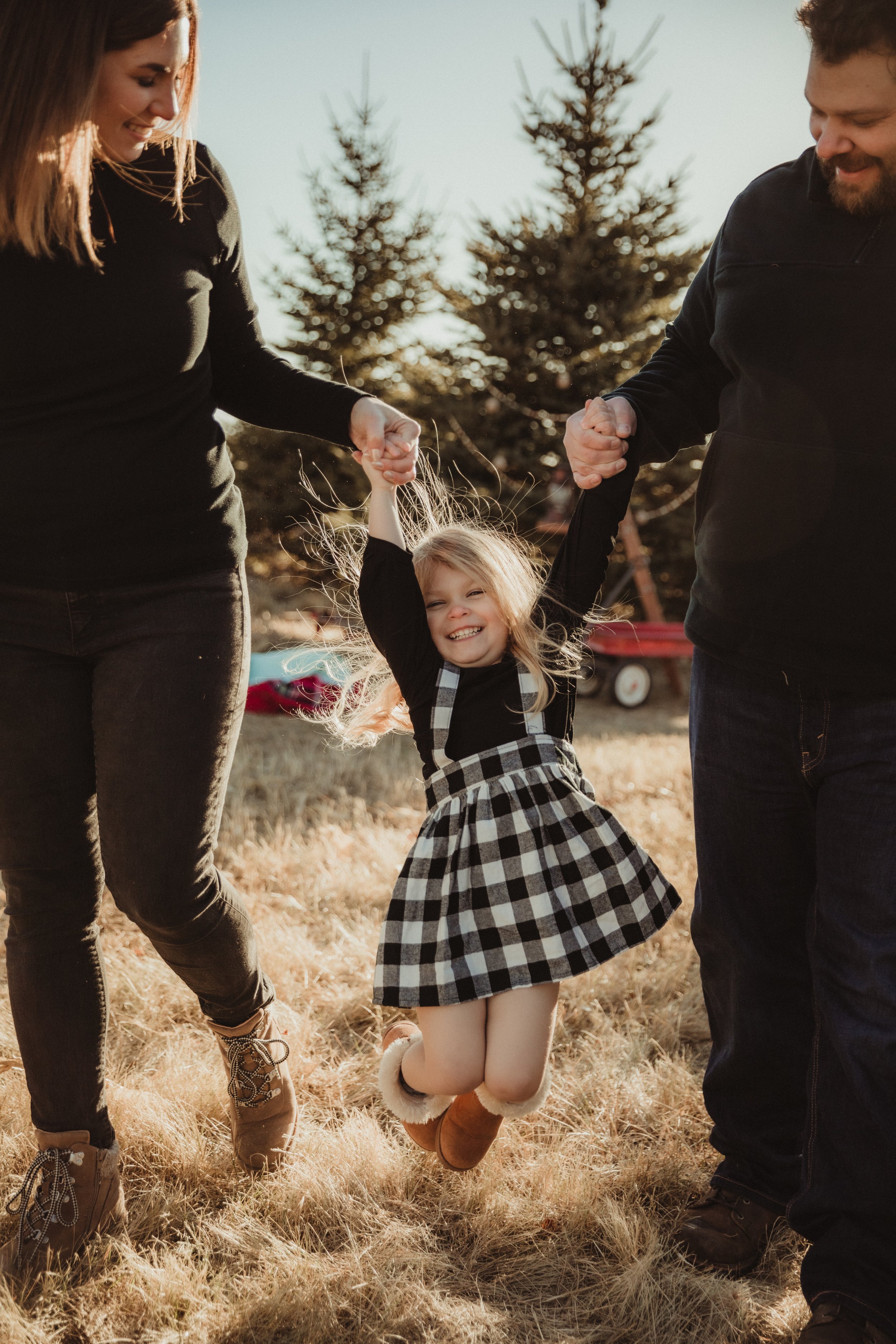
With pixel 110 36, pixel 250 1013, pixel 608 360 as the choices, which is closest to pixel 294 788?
pixel 250 1013

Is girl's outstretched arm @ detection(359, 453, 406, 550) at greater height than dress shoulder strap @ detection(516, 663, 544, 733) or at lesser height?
greater

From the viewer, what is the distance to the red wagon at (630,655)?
8680 mm

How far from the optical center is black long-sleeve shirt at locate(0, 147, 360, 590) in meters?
1.63

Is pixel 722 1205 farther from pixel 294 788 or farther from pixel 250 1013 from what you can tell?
pixel 294 788

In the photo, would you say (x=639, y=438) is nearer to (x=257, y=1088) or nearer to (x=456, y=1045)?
(x=456, y=1045)

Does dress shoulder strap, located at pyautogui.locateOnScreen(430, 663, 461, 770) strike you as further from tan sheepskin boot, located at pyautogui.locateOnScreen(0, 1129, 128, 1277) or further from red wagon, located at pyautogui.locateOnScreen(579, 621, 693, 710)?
red wagon, located at pyautogui.locateOnScreen(579, 621, 693, 710)

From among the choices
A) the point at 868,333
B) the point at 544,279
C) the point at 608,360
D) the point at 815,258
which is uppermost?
the point at 544,279

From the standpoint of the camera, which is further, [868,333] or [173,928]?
[173,928]

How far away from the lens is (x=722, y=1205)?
6.46ft

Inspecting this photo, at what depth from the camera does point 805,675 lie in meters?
1.73

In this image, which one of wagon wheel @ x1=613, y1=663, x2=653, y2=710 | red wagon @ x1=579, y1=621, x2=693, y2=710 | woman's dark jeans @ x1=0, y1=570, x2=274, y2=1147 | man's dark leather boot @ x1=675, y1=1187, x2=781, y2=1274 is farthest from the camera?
wagon wheel @ x1=613, y1=663, x2=653, y2=710

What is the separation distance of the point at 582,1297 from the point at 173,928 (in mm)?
996

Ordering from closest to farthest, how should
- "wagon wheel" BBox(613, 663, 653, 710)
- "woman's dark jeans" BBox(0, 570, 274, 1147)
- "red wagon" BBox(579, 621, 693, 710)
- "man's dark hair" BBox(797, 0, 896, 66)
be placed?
"man's dark hair" BBox(797, 0, 896, 66), "woman's dark jeans" BBox(0, 570, 274, 1147), "red wagon" BBox(579, 621, 693, 710), "wagon wheel" BBox(613, 663, 653, 710)

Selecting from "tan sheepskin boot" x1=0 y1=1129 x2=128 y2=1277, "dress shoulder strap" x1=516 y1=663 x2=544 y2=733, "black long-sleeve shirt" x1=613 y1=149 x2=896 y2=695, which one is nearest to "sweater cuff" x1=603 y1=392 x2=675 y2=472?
"black long-sleeve shirt" x1=613 y1=149 x2=896 y2=695
